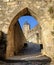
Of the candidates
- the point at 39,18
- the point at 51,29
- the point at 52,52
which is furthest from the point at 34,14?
the point at 52,52

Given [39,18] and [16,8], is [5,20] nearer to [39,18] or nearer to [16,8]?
[16,8]

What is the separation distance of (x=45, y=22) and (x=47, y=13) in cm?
34

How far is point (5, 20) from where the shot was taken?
775 centimetres

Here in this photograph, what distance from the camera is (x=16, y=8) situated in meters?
7.79

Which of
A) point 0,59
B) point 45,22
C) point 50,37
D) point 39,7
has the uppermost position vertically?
point 39,7

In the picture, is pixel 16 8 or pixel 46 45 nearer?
pixel 46 45

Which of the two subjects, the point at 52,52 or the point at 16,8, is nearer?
the point at 52,52

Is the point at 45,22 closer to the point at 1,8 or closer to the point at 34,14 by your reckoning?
the point at 34,14

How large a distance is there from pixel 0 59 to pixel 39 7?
231 cm

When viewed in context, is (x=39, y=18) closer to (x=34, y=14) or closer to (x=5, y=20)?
(x=34, y=14)

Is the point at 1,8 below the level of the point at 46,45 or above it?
above

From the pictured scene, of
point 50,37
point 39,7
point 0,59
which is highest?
point 39,7

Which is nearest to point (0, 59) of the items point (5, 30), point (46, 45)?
point (5, 30)

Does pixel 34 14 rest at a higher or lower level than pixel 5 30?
higher
